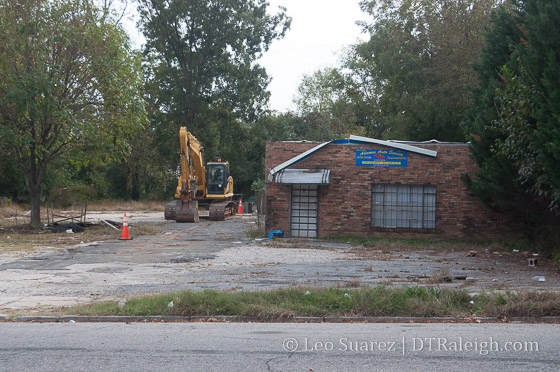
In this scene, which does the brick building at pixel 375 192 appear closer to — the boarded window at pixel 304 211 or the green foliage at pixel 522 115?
the boarded window at pixel 304 211

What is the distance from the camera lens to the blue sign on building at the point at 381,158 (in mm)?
23984

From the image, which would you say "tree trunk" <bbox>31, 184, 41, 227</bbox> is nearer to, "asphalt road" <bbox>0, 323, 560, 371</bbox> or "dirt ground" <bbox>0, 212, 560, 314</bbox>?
"dirt ground" <bbox>0, 212, 560, 314</bbox>

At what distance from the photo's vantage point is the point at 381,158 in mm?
24109

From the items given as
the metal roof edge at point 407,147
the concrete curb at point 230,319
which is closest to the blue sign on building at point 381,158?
the metal roof edge at point 407,147

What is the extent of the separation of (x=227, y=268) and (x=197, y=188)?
21370 millimetres

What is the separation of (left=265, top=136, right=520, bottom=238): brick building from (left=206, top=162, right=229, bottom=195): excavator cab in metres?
13.4

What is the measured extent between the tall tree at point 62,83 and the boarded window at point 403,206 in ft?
40.4

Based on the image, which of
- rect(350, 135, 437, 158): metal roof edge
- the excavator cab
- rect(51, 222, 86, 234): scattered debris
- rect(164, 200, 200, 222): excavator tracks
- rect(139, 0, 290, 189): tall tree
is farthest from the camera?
rect(139, 0, 290, 189): tall tree

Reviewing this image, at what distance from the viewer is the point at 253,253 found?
1916 cm

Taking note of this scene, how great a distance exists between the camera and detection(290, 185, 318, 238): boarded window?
2444 centimetres

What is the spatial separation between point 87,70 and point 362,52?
20.1m

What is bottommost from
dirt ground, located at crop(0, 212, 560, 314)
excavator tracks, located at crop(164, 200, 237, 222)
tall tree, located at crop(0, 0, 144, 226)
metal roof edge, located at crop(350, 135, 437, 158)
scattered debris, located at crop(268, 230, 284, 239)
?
dirt ground, located at crop(0, 212, 560, 314)

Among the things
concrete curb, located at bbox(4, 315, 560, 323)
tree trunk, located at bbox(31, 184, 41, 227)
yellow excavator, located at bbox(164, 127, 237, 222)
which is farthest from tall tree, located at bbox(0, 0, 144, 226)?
→ concrete curb, located at bbox(4, 315, 560, 323)

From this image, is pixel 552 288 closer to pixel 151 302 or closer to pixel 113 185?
pixel 151 302
